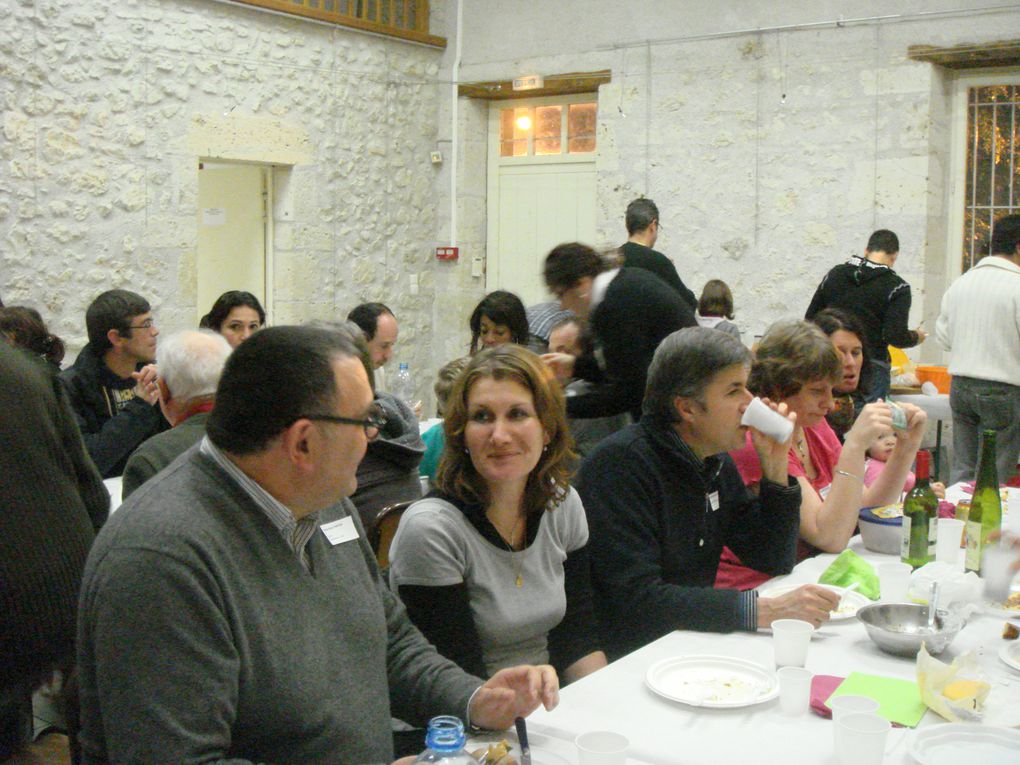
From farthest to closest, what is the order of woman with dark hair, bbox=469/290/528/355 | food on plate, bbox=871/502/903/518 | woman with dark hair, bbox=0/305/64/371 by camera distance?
1. woman with dark hair, bbox=469/290/528/355
2. woman with dark hair, bbox=0/305/64/371
3. food on plate, bbox=871/502/903/518

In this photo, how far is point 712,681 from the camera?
1.95 metres

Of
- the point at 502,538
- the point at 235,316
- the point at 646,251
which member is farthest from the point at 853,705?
the point at 646,251

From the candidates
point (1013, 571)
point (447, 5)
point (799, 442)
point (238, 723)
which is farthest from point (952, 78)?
point (238, 723)

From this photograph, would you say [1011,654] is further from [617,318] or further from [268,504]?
[617,318]

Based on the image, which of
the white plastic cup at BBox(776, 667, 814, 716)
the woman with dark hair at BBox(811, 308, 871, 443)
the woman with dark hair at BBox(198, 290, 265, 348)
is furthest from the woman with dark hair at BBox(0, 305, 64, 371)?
the white plastic cup at BBox(776, 667, 814, 716)

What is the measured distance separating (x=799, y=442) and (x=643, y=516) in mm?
1033

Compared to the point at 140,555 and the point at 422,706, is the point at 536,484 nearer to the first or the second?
the point at 422,706

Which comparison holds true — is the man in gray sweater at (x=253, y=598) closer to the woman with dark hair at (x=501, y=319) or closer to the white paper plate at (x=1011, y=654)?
the white paper plate at (x=1011, y=654)

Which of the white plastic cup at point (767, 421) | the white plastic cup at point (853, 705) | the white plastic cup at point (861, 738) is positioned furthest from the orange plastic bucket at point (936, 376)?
the white plastic cup at point (861, 738)

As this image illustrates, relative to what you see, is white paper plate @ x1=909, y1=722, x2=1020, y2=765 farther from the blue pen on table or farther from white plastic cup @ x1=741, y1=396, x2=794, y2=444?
white plastic cup @ x1=741, y1=396, x2=794, y2=444

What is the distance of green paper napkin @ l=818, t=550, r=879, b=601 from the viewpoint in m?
2.49

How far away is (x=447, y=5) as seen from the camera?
8.27 m

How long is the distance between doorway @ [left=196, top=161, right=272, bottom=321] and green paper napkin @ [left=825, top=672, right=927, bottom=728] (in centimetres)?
603

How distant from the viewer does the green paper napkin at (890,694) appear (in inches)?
71.0
